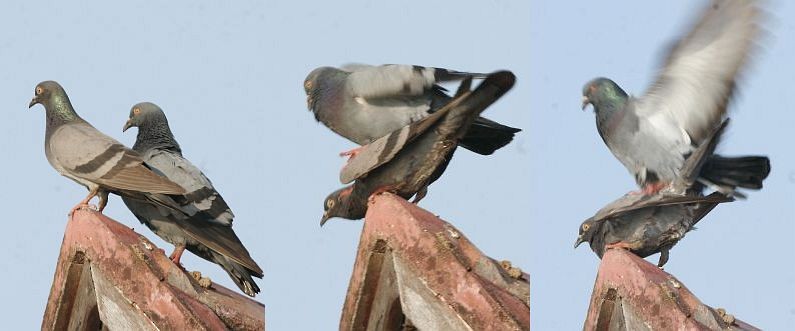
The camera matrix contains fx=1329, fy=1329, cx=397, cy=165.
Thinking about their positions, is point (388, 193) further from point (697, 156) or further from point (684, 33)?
point (684, 33)

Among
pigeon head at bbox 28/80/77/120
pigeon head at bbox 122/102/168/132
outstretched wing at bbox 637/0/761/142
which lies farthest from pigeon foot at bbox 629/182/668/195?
pigeon head at bbox 28/80/77/120

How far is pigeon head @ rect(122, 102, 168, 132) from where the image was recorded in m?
15.9

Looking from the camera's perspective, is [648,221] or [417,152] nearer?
[417,152]

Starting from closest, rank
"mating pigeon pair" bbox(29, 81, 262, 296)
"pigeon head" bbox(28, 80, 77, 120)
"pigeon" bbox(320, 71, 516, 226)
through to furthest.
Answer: "pigeon" bbox(320, 71, 516, 226), "mating pigeon pair" bbox(29, 81, 262, 296), "pigeon head" bbox(28, 80, 77, 120)

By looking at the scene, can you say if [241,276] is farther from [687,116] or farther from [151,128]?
[687,116]

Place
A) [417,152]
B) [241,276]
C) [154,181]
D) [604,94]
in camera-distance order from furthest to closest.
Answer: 1. [241,276]
2. [154,181]
3. [604,94]
4. [417,152]

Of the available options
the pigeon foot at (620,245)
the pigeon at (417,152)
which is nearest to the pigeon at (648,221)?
the pigeon foot at (620,245)

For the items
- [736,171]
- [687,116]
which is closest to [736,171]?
[736,171]

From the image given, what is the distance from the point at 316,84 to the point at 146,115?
2.69 metres

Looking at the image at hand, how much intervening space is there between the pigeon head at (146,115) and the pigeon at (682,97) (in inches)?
214

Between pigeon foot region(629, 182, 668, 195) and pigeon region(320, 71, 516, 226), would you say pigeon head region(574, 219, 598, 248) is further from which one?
pigeon region(320, 71, 516, 226)

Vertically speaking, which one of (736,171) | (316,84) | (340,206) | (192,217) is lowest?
(736,171)

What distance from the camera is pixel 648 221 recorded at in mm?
11875

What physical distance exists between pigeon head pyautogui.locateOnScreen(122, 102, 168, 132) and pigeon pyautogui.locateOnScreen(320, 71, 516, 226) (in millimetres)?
4927
